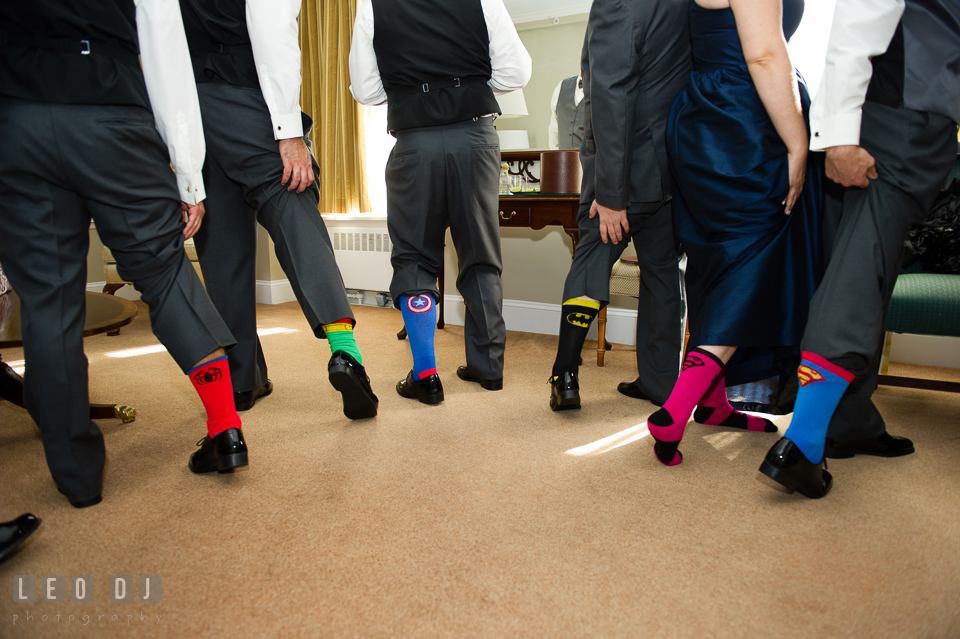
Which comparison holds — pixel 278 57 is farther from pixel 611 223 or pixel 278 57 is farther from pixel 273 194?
pixel 611 223

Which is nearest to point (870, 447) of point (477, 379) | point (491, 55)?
point (477, 379)

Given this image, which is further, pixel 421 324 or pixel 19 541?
pixel 421 324

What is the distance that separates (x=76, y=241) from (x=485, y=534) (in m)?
1.02

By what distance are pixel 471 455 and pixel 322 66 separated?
3.35m

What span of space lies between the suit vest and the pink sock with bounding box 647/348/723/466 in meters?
1.85

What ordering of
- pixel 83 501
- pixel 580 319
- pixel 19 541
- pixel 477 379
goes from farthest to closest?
1. pixel 477 379
2. pixel 580 319
3. pixel 83 501
4. pixel 19 541

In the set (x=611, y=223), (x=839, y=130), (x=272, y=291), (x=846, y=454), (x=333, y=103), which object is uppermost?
(x=333, y=103)

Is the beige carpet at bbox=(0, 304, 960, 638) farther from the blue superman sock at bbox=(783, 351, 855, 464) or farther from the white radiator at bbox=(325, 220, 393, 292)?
the white radiator at bbox=(325, 220, 393, 292)

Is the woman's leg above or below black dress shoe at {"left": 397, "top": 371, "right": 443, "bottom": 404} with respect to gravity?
above

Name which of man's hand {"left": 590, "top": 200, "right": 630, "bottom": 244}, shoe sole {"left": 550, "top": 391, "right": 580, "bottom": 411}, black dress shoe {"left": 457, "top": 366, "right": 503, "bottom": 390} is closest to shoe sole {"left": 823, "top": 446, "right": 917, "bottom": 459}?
shoe sole {"left": 550, "top": 391, "right": 580, "bottom": 411}

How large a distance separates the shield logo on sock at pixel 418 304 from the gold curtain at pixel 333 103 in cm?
222

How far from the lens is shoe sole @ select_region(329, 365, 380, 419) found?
1.50 metres

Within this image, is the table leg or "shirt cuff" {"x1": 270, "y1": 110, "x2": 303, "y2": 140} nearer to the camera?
"shirt cuff" {"x1": 270, "y1": 110, "x2": 303, "y2": 140}

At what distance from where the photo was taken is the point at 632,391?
2000mm
